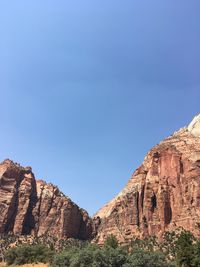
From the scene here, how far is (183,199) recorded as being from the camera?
155250 mm

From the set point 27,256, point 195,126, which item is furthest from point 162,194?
point 27,256

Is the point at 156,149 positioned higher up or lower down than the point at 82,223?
higher up

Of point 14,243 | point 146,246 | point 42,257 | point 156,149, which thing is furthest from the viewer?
point 156,149

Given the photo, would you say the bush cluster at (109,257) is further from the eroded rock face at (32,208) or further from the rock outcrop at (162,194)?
the eroded rock face at (32,208)

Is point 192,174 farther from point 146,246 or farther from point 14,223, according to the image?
point 14,223

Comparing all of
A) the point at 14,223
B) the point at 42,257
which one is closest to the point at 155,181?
the point at 14,223

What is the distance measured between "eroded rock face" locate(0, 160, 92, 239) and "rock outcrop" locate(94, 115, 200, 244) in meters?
15.2

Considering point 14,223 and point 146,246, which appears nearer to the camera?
point 146,246

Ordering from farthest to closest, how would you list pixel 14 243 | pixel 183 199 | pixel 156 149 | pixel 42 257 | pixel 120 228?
pixel 156 149 < pixel 120 228 < pixel 183 199 < pixel 14 243 < pixel 42 257

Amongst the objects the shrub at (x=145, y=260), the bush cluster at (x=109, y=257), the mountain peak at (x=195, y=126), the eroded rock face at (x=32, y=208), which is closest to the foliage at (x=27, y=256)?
the bush cluster at (x=109, y=257)

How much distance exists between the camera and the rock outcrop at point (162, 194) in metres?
153

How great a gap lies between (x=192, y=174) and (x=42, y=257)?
239ft

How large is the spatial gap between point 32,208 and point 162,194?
55.9m

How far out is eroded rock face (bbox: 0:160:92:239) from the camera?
555ft
